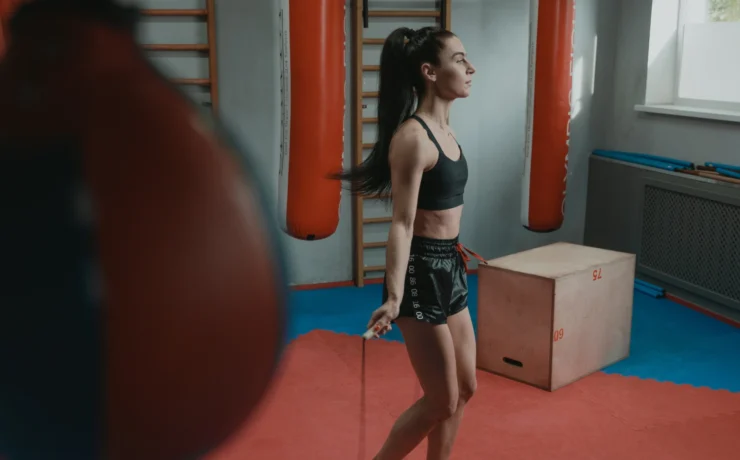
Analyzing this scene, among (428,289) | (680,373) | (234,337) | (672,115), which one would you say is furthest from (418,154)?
(672,115)

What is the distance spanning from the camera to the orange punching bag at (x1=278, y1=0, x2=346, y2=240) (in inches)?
134

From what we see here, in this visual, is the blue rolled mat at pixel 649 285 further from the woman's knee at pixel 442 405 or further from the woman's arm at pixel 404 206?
the woman's arm at pixel 404 206

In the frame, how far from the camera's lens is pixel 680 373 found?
12.7ft

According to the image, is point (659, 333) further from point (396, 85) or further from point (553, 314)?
point (396, 85)

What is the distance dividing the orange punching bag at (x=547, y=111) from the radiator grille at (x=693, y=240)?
4.07 feet

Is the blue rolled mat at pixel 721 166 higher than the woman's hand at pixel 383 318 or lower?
higher

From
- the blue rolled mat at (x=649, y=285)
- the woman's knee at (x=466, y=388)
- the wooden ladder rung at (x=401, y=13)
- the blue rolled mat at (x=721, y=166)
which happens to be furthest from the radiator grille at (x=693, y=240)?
the woman's knee at (x=466, y=388)

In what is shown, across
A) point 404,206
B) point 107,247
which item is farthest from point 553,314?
point 107,247

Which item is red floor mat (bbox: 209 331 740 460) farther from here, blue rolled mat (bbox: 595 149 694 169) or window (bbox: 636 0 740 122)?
window (bbox: 636 0 740 122)

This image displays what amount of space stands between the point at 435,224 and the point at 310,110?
131cm

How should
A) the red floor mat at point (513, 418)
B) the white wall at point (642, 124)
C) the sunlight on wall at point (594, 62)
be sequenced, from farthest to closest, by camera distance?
the sunlight on wall at point (594, 62), the white wall at point (642, 124), the red floor mat at point (513, 418)

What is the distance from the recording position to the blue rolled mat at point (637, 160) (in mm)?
5078

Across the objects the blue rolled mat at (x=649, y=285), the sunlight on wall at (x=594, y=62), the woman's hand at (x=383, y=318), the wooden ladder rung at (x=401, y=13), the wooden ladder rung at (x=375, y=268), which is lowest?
the blue rolled mat at (x=649, y=285)

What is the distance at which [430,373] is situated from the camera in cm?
231
